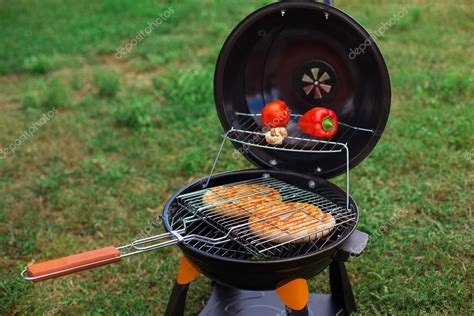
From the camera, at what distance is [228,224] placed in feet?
8.91

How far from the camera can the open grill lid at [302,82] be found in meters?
2.85

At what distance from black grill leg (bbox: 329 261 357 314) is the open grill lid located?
0.52m

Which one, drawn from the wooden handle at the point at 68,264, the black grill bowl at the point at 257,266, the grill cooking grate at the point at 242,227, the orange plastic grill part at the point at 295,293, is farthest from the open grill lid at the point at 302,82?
the wooden handle at the point at 68,264

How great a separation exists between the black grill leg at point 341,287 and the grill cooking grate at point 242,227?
0.37 m

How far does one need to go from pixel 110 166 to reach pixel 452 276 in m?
3.17

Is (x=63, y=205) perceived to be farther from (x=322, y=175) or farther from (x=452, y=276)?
(x=452, y=276)

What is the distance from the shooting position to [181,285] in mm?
2875

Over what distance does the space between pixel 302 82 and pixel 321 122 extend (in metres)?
0.31

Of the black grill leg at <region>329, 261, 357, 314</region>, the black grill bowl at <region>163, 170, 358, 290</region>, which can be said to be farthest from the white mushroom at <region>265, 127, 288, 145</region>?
the black grill leg at <region>329, 261, 357, 314</region>

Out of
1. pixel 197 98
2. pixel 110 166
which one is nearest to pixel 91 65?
pixel 197 98

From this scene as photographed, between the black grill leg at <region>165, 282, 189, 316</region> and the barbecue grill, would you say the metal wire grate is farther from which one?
the black grill leg at <region>165, 282, 189, 316</region>

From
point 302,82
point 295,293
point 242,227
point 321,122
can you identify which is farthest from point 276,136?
point 295,293

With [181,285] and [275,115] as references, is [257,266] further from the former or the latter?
[275,115]

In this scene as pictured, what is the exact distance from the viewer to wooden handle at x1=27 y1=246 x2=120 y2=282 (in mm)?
2227
